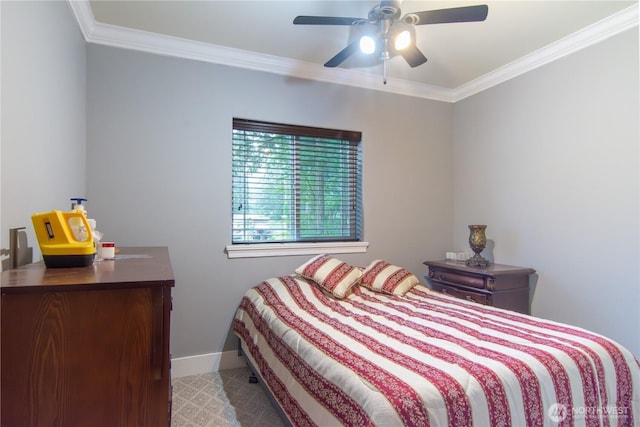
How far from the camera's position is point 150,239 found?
2537 millimetres

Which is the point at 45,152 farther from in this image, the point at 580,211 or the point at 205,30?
the point at 580,211

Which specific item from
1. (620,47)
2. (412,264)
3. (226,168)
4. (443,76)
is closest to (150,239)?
(226,168)

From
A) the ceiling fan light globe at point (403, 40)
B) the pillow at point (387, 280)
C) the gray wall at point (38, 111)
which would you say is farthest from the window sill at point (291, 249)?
the ceiling fan light globe at point (403, 40)

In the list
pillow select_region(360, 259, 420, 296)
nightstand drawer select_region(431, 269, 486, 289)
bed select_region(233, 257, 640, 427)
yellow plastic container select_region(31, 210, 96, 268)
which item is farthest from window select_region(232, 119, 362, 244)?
yellow plastic container select_region(31, 210, 96, 268)

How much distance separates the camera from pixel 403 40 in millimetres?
1855

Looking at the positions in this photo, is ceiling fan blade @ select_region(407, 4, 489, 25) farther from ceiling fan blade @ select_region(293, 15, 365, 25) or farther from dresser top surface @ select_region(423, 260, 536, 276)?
dresser top surface @ select_region(423, 260, 536, 276)

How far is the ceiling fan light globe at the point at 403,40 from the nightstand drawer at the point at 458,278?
187 cm

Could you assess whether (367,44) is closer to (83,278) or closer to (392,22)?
(392,22)

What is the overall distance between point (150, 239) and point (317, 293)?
129cm

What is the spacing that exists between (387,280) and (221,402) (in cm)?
146

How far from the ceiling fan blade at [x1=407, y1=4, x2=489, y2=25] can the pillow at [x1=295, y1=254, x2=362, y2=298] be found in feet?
5.66

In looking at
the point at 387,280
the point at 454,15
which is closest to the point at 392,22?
the point at 454,15

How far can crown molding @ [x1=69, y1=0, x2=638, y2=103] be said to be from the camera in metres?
2.30

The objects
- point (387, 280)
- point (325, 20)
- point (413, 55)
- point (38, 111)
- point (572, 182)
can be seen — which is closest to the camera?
point (38, 111)
